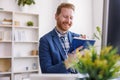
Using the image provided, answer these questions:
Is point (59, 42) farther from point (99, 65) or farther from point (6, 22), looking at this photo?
point (6, 22)

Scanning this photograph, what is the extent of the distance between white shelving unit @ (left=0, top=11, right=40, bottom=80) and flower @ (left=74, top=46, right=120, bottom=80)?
3.61m

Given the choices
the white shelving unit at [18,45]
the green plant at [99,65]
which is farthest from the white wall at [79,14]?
the green plant at [99,65]

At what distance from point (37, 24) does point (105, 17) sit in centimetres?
343

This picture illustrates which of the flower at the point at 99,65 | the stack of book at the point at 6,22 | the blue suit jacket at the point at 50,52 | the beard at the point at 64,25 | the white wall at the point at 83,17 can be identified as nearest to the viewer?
the flower at the point at 99,65

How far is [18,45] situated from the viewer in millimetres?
4453

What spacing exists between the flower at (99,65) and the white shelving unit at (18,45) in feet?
11.8

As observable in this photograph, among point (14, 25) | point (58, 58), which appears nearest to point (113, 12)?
point (58, 58)

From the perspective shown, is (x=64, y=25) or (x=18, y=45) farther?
(x=18, y=45)

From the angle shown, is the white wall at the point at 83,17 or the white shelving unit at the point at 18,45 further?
the white wall at the point at 83,17

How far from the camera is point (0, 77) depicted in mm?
4148

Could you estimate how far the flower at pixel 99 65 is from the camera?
75cm

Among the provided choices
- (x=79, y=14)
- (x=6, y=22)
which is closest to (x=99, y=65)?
(x=6, y=22)

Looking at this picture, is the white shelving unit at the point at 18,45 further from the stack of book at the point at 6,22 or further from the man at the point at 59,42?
the man at the point at 59,42

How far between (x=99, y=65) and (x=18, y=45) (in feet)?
12.6
